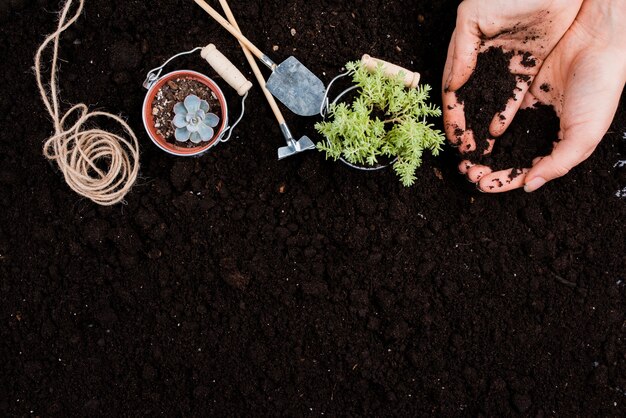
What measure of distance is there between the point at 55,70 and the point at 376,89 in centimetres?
187

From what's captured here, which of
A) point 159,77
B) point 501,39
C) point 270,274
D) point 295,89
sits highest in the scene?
point 159,77

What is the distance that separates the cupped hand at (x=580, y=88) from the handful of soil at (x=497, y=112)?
0.08 meters

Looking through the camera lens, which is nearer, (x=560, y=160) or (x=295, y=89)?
(x=560, y=160)

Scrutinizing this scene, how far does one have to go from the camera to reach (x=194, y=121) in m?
3.38

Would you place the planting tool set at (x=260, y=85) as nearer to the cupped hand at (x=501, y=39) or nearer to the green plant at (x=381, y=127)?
the green plant at (x=381, y=127)

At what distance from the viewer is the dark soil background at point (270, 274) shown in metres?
3.48

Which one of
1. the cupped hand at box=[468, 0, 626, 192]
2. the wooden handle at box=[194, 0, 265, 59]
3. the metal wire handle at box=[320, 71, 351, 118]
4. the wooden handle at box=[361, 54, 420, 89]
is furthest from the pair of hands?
the wooden handle at box=[194, 0, 265, 59]

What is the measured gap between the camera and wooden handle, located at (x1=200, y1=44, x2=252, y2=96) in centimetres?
334

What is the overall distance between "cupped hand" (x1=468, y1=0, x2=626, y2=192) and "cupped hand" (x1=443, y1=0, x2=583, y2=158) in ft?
0.28

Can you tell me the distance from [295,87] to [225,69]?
407 mm

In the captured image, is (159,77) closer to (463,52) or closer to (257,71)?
(257,71)

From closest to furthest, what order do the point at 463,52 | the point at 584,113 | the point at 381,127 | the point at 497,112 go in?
the point at 381,127 < the point at 584,113 < the point at 463,52 < the point at 497,112

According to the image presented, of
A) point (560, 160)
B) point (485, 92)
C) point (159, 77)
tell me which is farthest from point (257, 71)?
point (560, 160)

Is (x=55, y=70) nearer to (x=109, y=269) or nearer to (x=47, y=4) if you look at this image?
(x=47, y=4)
